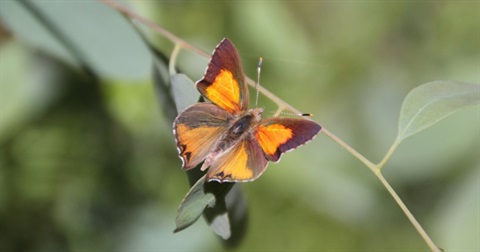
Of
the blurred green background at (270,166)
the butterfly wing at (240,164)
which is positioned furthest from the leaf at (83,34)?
the butterfly wing at (240,164)

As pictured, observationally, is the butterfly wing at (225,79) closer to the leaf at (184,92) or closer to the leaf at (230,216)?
the leaf at (184,92)

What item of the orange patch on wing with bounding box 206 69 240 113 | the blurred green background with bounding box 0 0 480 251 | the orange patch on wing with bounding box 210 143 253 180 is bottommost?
the blurred green background with bounding box 0 0 480 251

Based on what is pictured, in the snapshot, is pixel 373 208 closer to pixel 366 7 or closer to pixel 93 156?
pixel 366 7

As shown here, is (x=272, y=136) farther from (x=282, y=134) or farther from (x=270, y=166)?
(x=270, y=166)

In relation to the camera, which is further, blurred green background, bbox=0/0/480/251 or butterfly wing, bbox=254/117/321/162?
blurred green background, bbox=0/0/480/251

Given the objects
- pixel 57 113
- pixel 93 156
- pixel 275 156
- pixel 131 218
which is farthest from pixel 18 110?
pixel 275 156

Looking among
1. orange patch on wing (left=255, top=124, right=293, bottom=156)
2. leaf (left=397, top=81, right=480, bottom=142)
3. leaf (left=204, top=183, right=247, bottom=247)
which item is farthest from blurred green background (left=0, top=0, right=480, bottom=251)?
orange patch on wing (left=255, top=124, right=293, bottom=156)

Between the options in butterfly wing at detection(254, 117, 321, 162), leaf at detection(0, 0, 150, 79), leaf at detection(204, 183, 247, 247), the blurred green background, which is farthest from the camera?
the blurred green background

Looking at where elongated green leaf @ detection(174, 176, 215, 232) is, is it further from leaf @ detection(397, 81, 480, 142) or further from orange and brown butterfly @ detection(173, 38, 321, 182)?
leaf @ detection(397, 81, 480, 142)
